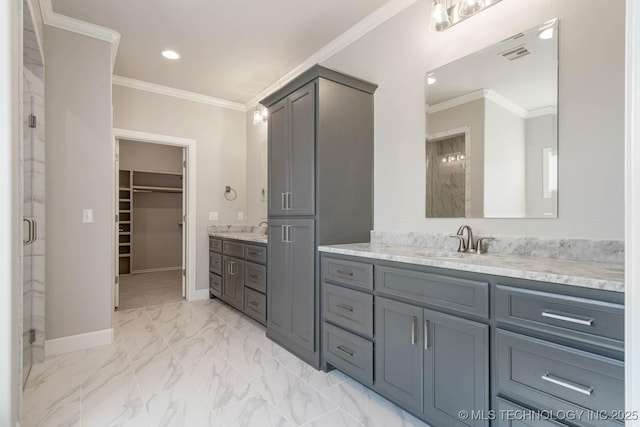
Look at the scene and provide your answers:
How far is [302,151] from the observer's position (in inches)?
99.9

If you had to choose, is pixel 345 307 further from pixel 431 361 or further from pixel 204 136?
pixel 204 136

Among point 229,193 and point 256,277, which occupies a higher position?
point 229,193

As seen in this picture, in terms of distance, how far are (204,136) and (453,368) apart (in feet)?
13.4

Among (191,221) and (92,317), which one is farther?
(191,221)

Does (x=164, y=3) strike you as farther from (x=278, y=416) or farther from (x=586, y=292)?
(x=586, y=292)

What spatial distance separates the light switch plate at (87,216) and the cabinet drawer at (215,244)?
147cm

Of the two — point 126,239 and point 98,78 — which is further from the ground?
point 98,78

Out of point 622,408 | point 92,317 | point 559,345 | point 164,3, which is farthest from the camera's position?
point 92,317

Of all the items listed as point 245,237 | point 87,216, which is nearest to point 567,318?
point 245,237

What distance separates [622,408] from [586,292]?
38 cm

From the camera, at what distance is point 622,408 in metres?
1.06

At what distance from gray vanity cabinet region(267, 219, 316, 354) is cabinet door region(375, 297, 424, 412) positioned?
0.64 meters

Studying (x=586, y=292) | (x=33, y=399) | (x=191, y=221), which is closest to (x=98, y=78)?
(x=191, y=221)

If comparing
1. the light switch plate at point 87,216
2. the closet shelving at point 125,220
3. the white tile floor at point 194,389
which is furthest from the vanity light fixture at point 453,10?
the closet shelving at point 125,220
